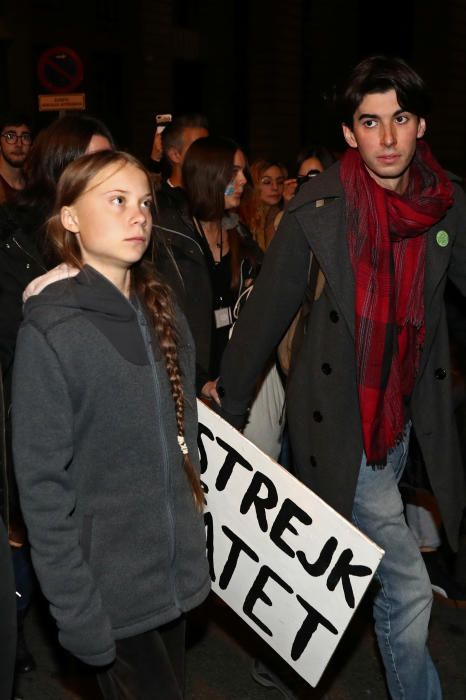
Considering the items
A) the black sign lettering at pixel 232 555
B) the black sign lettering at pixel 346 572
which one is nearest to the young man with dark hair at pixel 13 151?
the black sign lettering at pixel 232 555

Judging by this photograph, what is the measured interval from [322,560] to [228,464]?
42 cm

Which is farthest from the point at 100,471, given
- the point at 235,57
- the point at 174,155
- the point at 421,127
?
the point at 235,57

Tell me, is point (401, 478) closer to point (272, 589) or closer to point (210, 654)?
point (272, 589)

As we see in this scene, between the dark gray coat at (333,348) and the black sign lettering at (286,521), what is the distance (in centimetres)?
24

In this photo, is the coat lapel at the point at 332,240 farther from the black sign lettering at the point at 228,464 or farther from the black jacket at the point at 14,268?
the black jacket at the point at 14,268

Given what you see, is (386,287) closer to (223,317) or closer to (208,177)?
(223,317)

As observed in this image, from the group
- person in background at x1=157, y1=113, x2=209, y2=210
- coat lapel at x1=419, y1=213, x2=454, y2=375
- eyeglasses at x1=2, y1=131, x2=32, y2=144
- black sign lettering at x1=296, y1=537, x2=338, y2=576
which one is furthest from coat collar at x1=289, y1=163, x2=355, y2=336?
eyeglasses at x1=2, y1=131, x2=32, y2=144

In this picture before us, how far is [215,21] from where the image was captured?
835 inches

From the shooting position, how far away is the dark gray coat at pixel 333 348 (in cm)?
283

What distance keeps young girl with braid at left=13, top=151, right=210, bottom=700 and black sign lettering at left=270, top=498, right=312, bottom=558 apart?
354 millimetres

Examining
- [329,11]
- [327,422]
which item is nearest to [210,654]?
[327,422]

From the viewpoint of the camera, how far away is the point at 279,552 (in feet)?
9.05

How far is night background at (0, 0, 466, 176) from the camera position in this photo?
17.8 m

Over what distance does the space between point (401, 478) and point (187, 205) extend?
1.67 metres
